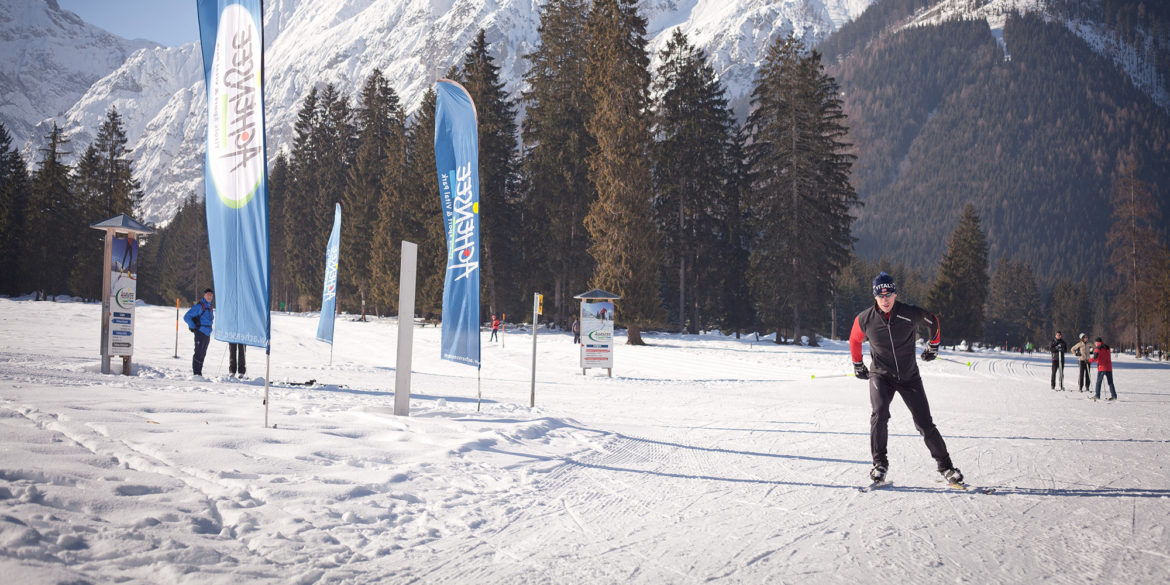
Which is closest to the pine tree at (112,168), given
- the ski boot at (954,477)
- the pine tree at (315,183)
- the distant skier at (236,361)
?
the pine tree at (315,183)

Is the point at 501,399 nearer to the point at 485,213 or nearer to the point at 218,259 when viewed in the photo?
the point at 218,259

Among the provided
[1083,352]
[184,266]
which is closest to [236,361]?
[1083,352]

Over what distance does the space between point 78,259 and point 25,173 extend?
13.4 metres

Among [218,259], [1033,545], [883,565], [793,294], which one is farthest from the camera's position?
[793,294]

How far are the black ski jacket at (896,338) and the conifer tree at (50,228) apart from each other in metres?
66.3

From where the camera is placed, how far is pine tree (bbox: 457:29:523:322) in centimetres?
4050

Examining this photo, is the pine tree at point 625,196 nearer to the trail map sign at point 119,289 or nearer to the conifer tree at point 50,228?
the trail map sign at point 119,289

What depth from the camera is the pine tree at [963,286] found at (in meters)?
52.9

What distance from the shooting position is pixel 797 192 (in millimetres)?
35125

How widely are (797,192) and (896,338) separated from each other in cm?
3094

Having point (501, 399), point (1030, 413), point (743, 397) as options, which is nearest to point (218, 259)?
point (501, 399)

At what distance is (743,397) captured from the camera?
14602mm

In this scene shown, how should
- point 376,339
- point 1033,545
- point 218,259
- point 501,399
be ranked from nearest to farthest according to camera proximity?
1. point 1033,545
2. point 218,259
3. point 501,399
4. point 376,339

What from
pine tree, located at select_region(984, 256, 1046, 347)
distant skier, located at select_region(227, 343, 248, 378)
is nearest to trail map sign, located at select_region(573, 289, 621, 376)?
distant skier, located at select_region(227, 343, 248, 378)
